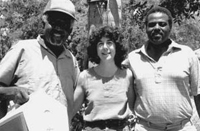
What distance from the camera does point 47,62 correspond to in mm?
3619

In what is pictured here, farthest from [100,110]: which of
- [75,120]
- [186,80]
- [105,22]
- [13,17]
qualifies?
[13,17]

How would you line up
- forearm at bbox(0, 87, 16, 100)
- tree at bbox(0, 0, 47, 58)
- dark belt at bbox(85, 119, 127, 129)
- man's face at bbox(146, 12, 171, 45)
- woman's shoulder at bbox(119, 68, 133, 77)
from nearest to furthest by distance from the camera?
forearm at bbox(0, 87, 16, 100)
dark belt at bbox(85, 119, 127, 129)
man's face at bbox(146, 12, 171, 45)
woman's shoulder at bbox(119, 68, 133, 77)
tree at bbox(0, 0, 47, 58)

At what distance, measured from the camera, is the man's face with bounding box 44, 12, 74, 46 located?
358cm

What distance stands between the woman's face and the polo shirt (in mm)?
392

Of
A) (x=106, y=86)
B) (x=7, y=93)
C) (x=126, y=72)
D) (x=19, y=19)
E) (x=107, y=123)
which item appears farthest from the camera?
(x=19, y=19)

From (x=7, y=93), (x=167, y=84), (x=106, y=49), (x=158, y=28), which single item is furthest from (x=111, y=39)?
(x=7, y=93)

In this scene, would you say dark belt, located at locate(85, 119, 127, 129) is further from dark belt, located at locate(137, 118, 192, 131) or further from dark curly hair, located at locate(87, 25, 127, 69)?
dark curly hair, located at locate(87, 25, 127, 69)

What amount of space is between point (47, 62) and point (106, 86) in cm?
60

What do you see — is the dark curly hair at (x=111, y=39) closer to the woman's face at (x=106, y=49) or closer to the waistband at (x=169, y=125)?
the woman's face at (x=106, y=49)

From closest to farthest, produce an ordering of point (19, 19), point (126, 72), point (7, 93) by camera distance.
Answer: point (7, 93) < point (126, 72) < point (19, 19)

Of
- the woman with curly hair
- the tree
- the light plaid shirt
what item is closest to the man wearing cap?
the woman with curly hair

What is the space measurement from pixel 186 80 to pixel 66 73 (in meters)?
1.15

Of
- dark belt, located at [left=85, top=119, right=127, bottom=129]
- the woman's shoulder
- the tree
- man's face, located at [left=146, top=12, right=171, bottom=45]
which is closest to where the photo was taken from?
dark belt, located at [left=85, top=119, right=127, bottom=129]

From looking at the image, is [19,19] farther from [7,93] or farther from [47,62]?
[7,93]
